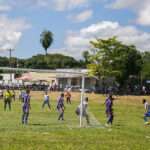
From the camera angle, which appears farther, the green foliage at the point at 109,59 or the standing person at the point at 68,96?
the green foliage at the point at 109,59

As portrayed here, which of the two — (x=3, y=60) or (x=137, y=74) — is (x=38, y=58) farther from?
(x=137, y=74)

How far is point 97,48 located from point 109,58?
2.47 meters

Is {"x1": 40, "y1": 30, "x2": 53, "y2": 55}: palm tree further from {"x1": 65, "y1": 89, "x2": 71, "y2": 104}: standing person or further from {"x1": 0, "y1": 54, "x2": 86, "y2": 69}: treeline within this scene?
{"x1": 65, "y1": 89, "x2": 71, "y2": 104}: standing person

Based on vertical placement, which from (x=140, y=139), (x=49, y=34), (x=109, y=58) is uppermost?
(x=49, y=34)

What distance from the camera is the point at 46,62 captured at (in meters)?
138

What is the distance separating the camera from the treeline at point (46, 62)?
136 metres

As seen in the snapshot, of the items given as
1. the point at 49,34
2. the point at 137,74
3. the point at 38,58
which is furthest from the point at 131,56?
the point at 38,58

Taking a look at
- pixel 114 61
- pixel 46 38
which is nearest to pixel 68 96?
pixel 114 61

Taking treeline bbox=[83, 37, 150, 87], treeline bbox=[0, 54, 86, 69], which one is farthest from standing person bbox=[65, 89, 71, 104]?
treeline bbox=[0, 54, 86, 69]

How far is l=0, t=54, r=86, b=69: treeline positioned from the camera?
446 feet

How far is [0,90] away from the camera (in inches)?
2290

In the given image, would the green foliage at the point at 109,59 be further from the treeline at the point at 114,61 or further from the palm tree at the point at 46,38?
the palm tree at the point at 46,38

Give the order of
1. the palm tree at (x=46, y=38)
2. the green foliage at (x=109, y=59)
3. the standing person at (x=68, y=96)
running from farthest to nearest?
the palm tree at (x=46, y=38)
the green foliage at (x=109, y=59)
the standing person at (x=68, y=96)

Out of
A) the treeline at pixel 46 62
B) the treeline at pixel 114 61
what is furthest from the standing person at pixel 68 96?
the treeline at pixel 46 62
